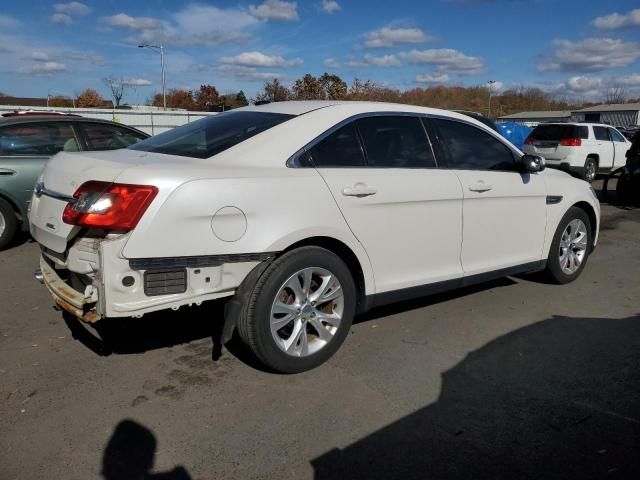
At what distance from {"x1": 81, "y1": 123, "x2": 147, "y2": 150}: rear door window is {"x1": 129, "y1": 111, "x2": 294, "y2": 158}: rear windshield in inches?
132

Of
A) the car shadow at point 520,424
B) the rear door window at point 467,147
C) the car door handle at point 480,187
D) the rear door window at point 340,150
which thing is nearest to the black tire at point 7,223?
the rear door window at point 340,150

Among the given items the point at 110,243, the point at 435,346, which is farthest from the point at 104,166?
the point at 435,346

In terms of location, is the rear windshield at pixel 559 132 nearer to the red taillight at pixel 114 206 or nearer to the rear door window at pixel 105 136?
the rear door window at pixel 105 136

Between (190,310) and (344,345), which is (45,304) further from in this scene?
(344,345)

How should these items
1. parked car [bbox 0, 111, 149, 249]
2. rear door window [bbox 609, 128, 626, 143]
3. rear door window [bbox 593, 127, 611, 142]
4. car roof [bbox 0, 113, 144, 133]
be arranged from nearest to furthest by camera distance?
parked car [bbox 0, 111, 149, 249], car roof [bbox 0, 113, 144, 133], rear door window [bbox 593, 127, 611, 142], rear door window [bbox 609, 128, 626, 143]

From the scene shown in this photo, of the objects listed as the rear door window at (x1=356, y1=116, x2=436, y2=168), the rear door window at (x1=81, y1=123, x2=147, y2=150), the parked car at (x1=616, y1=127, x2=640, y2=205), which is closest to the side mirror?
the rear door window at (x1=356, y1=116, x2=436, y2=168)

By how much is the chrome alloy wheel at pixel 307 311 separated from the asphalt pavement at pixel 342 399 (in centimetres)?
21

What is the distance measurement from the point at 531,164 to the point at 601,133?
1396 centimetres

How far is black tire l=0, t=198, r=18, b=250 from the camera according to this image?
21.6 feet

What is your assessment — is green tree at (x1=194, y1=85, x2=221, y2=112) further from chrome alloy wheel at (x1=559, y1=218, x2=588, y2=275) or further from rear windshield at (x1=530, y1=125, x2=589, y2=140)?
chrome alloy wheel at (x1=559, y1=218, x2=588, y2=275)

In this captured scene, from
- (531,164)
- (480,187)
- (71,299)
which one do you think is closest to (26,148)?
(71,299)

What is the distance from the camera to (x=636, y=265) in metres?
6.56

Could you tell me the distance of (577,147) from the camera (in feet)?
51.4

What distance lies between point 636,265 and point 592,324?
253 cm
